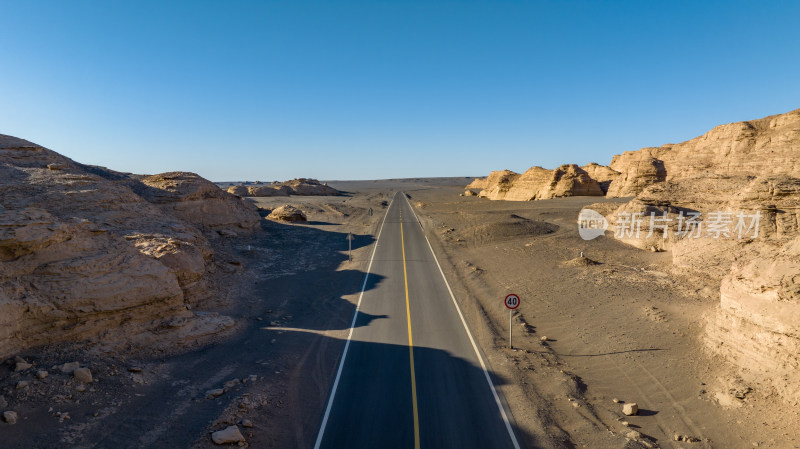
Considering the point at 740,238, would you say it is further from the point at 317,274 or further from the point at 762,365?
the point at 317,274

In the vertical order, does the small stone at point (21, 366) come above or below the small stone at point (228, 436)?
above

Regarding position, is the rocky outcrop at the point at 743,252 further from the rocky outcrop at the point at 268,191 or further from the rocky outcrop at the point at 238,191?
the rocky outcrop at the point at 268,191

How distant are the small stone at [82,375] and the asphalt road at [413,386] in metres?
6.76

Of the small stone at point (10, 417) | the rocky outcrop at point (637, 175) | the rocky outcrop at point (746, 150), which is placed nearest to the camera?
the small stone at point (10, 417)

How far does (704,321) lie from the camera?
16.1 meters

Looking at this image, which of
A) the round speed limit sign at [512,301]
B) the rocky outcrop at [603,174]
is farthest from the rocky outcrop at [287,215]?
the rocky outcrop at [603,174]

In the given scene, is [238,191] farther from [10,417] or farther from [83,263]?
[10,417]

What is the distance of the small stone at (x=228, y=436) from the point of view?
923cm

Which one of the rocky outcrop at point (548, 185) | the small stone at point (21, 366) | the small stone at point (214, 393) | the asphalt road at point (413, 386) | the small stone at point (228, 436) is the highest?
the rocky outcrop at point (548, 185)

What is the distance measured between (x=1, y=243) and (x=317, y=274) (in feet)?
55.2

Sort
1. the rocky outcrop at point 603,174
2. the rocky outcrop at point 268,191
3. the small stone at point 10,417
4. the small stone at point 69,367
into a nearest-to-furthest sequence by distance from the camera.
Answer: the small stone at point 10,417, the small stone at point 69,367, the rocky outcrop at point 603,174, the rocky outcrop at point 268,191

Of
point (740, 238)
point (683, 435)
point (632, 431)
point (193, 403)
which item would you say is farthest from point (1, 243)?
point (740, 238)

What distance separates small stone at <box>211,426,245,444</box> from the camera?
9.23 meters

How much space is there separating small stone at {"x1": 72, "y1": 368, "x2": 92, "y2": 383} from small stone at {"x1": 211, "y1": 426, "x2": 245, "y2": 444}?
15.0 ft
